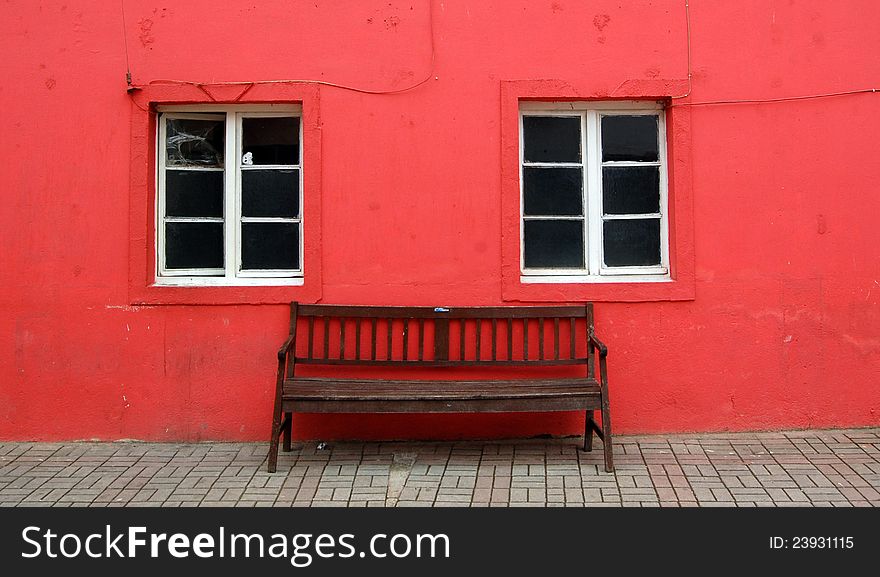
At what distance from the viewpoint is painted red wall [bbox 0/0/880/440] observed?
19.0ft

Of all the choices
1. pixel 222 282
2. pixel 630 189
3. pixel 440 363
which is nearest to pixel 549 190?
pixel 630 189

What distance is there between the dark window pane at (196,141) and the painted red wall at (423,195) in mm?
259

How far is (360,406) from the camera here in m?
4.98

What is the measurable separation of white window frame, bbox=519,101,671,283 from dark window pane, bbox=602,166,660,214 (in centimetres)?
4

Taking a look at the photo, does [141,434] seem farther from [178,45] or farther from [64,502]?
[178,45]

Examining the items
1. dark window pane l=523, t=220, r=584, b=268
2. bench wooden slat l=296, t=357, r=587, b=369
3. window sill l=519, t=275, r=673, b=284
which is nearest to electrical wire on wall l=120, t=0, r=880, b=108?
dark window pane l=523, t=220, r=584, b=268

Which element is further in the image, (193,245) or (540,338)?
(193,245)

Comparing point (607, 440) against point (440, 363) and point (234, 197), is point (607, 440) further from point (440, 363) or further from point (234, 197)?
point (234, 197)

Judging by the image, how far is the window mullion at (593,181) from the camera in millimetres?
5969

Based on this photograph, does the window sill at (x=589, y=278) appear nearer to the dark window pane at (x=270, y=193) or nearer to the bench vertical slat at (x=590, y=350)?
the bench vertical slat at (x=590, y=350)

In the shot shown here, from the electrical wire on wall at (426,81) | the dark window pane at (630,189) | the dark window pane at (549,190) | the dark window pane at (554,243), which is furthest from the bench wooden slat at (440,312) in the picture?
the electrical wire on wall at (426,81)

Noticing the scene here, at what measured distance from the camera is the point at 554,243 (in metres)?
6.00

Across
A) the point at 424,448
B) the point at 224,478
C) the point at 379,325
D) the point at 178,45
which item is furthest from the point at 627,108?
the point at 224,478

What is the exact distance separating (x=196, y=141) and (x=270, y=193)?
2.31ft
